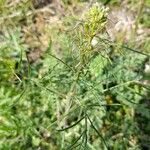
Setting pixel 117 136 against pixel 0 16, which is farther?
pixel 0 16

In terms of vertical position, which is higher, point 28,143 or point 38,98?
point 38,98

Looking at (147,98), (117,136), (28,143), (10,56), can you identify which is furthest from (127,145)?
(10,56)

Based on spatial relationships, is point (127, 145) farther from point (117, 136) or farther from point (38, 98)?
point (38, 98)

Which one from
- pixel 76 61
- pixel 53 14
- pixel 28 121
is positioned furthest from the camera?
pixel 53 14

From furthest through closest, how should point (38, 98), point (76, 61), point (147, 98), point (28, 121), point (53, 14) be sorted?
point (53, 14)
point (147, 98)
point (38, 98)
point (28, 121)
point (76, 61)

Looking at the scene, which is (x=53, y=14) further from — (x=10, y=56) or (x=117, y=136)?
(x=117, y=136)

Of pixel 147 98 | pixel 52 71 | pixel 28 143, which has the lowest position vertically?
pixel 28 143
